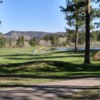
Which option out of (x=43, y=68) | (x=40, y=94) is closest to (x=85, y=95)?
(x=40, y=94)

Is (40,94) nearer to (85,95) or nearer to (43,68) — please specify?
(85,95)

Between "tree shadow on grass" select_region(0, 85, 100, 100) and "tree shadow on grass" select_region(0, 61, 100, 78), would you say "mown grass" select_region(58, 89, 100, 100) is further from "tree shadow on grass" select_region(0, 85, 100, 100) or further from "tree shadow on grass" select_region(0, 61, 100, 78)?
"tree shadow on grass" select_region(0, 61, 100, 78)

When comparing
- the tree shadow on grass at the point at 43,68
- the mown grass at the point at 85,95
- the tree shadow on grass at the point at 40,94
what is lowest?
the tree shadow on grass at the point at 43,68

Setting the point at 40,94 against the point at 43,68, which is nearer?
the point at 40,94

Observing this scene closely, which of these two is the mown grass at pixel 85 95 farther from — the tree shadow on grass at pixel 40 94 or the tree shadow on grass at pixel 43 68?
the tree shadow on grass at pixel 43 68

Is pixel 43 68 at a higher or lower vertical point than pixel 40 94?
lower

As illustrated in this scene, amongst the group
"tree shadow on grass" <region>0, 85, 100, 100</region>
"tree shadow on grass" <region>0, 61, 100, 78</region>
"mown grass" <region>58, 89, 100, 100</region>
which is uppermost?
"tree shadow on grass" <region>0, 85, 100, 100</region>

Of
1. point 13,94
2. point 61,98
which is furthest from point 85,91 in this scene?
point 13,94

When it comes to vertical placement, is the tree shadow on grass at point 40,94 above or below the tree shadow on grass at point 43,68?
above

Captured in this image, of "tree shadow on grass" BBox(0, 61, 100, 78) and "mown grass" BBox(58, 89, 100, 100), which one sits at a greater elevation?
"mown grass" BBox(58, 89, 100, 100)

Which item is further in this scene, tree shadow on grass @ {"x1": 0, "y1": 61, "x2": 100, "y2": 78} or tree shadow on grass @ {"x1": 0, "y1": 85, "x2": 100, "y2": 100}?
tree shadow on grass @ {"x1": 0, "y1": 61, "x2": 100, "y2": 78}

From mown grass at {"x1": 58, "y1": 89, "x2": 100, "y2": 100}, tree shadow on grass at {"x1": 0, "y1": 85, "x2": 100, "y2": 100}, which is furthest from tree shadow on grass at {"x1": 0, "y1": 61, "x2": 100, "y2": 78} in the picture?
mown grass at {"x1": 58, "y1": 89, "x2": 100, "y2": 100}

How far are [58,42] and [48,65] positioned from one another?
462 ft

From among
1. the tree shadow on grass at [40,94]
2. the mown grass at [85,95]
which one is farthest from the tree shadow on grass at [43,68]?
the mown grass at [85,95]
